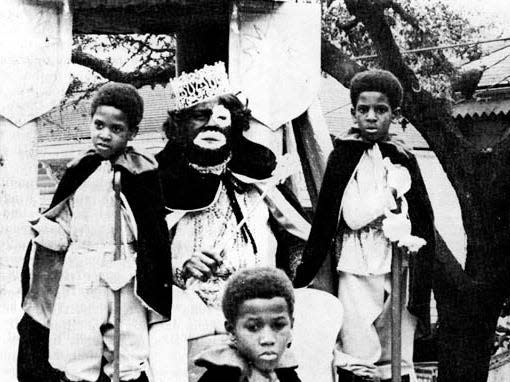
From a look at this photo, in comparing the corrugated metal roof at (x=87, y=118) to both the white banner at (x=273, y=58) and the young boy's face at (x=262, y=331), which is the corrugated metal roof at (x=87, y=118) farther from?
the young boy's face at (x=262, y=331)

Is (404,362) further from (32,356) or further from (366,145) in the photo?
(32,356)

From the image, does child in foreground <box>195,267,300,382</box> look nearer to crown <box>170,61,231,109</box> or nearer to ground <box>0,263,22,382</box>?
crown <box>170,61,231,109</box>

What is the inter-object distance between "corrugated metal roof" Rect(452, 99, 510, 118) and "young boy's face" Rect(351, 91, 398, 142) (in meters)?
5.99

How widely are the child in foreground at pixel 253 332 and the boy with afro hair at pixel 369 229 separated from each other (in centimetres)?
102

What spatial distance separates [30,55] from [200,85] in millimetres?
1010

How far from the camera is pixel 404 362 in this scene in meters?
4.74

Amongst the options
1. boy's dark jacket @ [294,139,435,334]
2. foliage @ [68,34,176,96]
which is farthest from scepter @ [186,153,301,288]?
foliage @ [68,34,176,96]

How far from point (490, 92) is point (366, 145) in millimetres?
6159

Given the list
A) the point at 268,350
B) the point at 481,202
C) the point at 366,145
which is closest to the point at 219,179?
the point at 366,145

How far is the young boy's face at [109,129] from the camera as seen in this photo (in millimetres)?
4363

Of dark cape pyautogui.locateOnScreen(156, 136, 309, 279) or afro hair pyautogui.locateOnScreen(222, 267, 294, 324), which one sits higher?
dark cape pyautogui.locateOnScreen(156, 136, 309, 279)

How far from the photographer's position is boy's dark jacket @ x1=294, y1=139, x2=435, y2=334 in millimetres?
4758

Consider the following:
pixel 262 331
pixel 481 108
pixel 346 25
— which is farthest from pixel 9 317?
pixel 481 108

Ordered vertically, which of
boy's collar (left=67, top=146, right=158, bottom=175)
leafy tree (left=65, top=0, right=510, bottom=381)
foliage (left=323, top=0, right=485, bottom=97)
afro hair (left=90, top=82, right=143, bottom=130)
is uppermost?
foliage (left=323, top=0, right=485, bottom=97)
